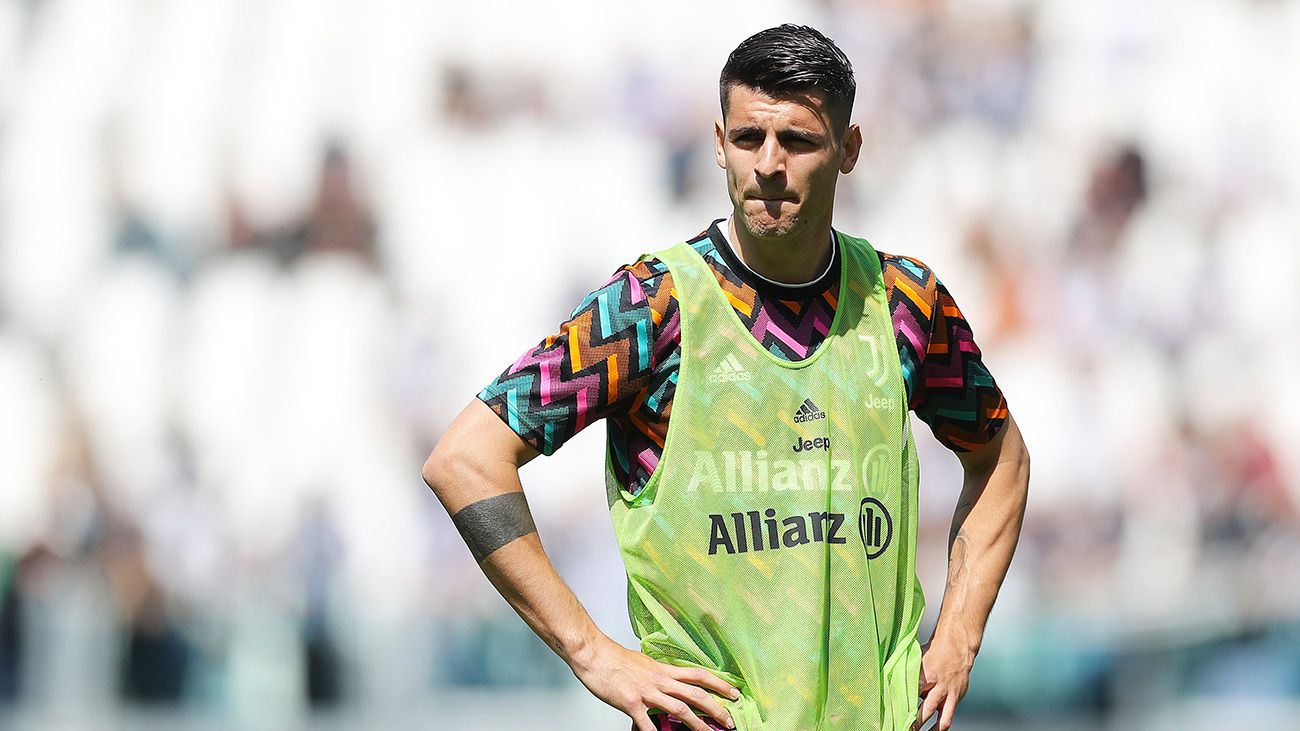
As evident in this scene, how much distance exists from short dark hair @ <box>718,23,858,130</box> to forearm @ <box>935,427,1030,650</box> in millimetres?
870

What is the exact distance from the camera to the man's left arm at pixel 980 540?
3334mm

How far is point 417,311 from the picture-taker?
812 cm

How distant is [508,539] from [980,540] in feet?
3.43

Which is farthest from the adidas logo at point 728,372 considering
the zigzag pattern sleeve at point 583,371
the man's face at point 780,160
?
the man's face at point 780,160

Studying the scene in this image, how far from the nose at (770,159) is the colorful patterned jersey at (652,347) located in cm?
20

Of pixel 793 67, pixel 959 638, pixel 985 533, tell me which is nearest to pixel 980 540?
pixel 985 533

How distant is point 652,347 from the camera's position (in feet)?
9.87

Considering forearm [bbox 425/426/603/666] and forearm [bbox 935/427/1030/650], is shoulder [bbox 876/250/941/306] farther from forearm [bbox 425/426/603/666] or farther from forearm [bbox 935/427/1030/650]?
forearm [bbox 425/426/603/666]

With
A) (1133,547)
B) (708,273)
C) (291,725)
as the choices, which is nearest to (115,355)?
(291,725)

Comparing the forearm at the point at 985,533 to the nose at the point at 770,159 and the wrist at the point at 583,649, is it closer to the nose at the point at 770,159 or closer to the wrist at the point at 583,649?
the wrist at the point at 583,649

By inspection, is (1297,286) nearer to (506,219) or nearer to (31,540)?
(506,219)

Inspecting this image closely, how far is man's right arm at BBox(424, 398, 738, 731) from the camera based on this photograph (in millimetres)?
2994

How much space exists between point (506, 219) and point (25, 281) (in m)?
2.36

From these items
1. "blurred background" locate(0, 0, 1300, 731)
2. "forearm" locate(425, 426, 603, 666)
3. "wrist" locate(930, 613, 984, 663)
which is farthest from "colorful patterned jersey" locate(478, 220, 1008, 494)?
"blurred background" locate(0, 0, 1300, 731)
